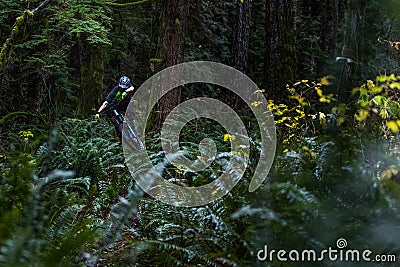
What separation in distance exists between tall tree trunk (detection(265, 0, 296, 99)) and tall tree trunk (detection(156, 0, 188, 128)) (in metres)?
2.19

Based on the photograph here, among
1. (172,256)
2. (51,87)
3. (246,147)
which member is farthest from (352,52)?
(51,87)

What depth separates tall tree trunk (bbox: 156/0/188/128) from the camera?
880 cm

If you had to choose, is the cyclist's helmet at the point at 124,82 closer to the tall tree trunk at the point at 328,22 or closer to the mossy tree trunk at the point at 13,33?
the mossy tree trunk at the point at 13,33

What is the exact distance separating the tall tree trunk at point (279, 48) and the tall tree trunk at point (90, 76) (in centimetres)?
528

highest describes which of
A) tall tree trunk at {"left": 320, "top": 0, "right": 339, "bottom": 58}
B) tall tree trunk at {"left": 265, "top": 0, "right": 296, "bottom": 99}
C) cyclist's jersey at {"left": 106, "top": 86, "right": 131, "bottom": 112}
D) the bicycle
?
tall tree trunk at {"left": 320, "top": 0, "right": 339, "bottom": 58}

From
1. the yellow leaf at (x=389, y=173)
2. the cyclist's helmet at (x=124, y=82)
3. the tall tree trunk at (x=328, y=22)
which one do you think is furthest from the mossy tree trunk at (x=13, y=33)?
the tall tree trunk at (x=328, y=22)

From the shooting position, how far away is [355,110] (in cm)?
405

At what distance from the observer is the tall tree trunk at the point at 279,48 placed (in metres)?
10.0

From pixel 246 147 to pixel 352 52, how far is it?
1.40 meters

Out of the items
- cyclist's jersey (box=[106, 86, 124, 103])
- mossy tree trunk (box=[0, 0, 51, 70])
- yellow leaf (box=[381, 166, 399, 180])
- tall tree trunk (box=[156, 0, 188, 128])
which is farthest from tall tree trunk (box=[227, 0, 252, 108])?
yellow leaf (box=[381, 166, 399, 180])

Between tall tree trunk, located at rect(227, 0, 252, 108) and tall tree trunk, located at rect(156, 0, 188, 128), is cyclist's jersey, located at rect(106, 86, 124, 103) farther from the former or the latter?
tall tree trunk, located at rect(227, 0, 252, 108)

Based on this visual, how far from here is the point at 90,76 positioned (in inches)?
529

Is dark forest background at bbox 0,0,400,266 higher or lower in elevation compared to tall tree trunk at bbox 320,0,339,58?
lower

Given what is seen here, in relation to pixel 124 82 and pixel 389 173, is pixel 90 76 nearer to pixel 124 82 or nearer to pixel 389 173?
pixel 124 82
